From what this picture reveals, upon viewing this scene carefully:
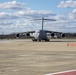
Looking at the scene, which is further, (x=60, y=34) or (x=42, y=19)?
(x=42, y=19)

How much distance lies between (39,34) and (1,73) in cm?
5958

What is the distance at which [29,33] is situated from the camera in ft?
282

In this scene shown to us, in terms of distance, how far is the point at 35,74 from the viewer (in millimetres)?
12406

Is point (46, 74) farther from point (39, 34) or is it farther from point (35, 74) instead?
point (39, 34)

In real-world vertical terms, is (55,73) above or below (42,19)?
below

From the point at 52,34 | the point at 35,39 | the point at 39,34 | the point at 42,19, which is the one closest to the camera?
the point at 39,34

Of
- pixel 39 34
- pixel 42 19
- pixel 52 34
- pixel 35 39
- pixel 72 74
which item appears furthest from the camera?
pixel 42 19

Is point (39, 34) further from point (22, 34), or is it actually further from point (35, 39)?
point (22, 34)

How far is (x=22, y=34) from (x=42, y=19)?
9.52 metres

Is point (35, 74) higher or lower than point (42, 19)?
lower

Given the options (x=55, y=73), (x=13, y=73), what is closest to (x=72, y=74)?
(x=55, y=73)

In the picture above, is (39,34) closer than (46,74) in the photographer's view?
No

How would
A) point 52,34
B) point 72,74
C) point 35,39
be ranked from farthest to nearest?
point 52,34
point 35,39
point 72,74

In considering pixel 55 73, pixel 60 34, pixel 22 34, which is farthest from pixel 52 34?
pixel 55 73
